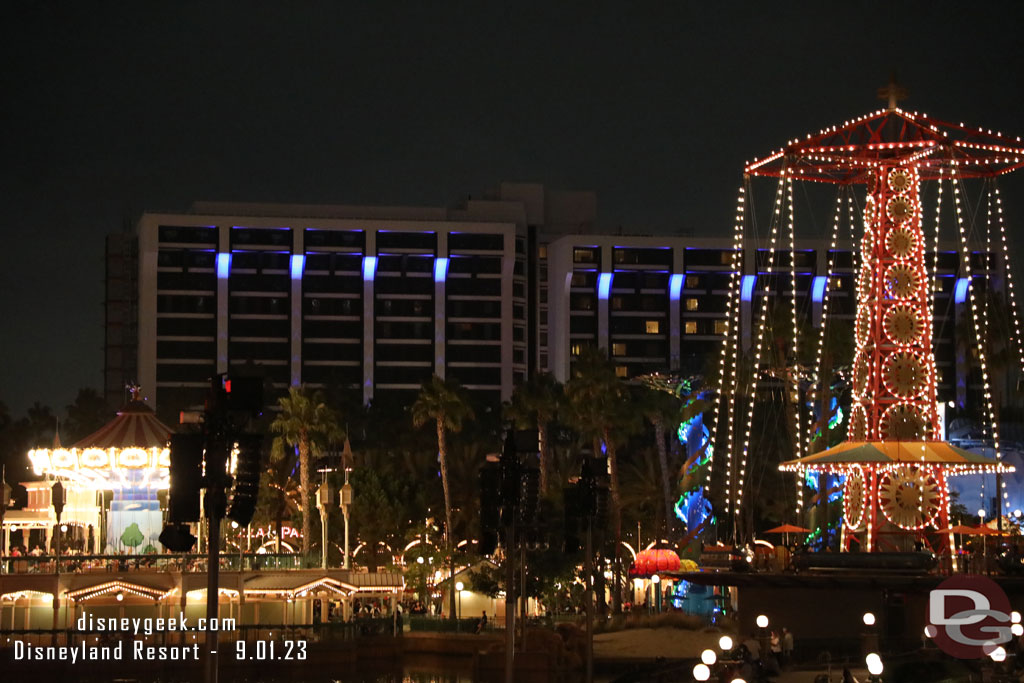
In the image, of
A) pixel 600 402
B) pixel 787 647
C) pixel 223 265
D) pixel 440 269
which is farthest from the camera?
pixel 440 269

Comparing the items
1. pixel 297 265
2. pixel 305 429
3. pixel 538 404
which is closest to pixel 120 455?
pixel 305 429

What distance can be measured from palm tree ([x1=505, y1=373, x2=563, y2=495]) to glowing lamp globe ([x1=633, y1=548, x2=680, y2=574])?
1675 cm

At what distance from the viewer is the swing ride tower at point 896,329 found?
174 ft

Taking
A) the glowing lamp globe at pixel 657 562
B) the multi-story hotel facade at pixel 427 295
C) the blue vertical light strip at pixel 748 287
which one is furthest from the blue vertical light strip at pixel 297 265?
the glowing lamp globe at pixel 657 562

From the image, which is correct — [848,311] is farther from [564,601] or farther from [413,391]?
[564,601]

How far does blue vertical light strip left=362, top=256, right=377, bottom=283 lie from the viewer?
14512cm

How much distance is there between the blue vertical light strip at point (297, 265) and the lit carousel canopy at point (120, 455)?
74241 mm

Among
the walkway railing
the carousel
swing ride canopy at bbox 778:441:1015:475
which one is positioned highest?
swing ride canopy at bbox 778:441:1015:475

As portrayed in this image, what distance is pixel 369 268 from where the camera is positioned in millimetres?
145500

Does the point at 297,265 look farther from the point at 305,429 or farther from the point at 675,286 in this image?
the point at 305,429

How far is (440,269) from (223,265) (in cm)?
2017

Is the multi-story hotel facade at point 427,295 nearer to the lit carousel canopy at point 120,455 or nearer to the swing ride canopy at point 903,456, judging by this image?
the lit carousel canopy at point 120,455

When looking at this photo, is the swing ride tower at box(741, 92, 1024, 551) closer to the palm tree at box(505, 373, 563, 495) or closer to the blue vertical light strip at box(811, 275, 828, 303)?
the palm tree at box(505, 373, 563, 495)

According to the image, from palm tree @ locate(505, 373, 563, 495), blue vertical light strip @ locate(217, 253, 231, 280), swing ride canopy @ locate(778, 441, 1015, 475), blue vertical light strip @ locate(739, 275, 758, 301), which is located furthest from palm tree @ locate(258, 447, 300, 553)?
blue vertical light strip @ locate(739, 275, 758, 301)
